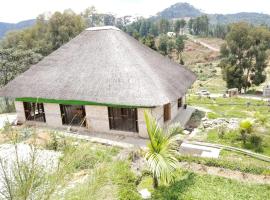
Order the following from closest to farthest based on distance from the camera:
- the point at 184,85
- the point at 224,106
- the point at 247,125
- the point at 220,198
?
the point at 220,198 → the point at 247,125 → the point at 184,85 → the point at 224,106

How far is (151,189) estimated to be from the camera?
1056 cm

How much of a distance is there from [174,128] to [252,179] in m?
3.78

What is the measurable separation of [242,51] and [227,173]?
1175 inches

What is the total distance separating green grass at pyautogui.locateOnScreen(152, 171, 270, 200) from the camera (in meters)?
9.94

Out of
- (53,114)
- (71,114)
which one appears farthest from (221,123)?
(53,114)

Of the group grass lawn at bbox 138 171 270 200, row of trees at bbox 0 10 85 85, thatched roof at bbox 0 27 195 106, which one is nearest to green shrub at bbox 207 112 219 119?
thatched roof at bbox 0 27 195 106

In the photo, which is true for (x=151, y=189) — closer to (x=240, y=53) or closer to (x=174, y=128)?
(x=174, y=128)

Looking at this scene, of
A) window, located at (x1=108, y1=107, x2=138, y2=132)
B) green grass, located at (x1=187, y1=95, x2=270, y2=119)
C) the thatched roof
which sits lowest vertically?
green grass, located at (x1=187, y1=95, x2=270, y2=119)

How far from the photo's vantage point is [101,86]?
51.7ft

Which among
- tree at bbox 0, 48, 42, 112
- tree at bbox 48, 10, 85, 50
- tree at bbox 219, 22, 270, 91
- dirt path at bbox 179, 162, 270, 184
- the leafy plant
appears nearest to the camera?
dirt path at bbox 179, 162, 270, 184

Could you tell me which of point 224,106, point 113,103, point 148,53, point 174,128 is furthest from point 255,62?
point 174,128

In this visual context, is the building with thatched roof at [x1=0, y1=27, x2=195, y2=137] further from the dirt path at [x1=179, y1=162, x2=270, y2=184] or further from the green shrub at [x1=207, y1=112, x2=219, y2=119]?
the dirt path at [x1=179, y1=162, x2=270, y2=184]

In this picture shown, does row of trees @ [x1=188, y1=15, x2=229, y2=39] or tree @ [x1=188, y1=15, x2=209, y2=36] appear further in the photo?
tree @ [x1=188, y1=15, x2=209, y2=36]

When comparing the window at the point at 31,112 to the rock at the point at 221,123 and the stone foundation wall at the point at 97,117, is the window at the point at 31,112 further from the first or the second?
the rock at the point at 221,123
